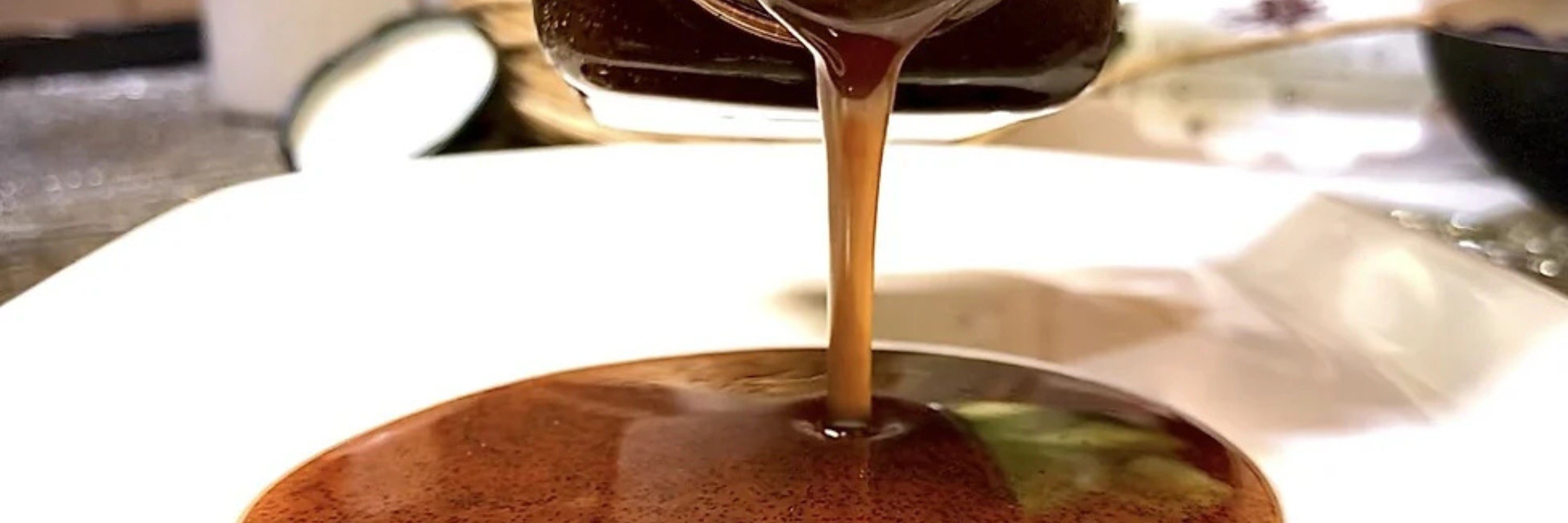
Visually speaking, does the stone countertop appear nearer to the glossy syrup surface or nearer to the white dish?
the white dish

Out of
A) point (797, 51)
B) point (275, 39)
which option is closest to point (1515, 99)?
point (797, 51)

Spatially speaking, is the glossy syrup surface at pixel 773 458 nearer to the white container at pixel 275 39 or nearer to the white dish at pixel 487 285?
the white dish at pixel 487 285

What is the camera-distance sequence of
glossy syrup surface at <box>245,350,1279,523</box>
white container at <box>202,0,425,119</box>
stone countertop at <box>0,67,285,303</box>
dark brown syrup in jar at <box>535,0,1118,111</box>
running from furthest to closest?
1. white container at <box>202,0,425,119</box>
2. stone countertop at <box>0,67,285,303</box>
3. dark brown syrup in jar at <box>535,0,1118,111</box>
4. glossy syrup surface at <box>245,350,1279,523</box>

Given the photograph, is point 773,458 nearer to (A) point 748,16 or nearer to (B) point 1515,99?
(A) point 748,16

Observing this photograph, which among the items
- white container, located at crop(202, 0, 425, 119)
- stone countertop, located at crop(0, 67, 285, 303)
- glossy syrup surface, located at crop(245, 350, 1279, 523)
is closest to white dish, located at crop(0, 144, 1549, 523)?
glossy syrup surface, located at crop(245, 350, 1279, 523)

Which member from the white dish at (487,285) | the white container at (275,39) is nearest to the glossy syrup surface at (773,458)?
the white dish at (487,285)

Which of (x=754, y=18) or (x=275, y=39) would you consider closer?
(x=754, y=18)
